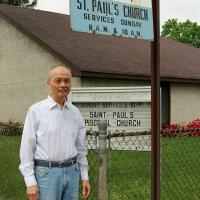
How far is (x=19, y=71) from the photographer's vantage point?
2059 centimetres

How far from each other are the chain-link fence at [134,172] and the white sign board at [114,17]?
1.63 meters

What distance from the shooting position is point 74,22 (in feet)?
11.6

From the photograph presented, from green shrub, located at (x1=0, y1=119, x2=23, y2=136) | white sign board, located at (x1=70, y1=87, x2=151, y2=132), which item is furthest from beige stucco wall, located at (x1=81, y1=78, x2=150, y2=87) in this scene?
white sign board, located at (x1=70, y1=87, x2=151, y2=132)

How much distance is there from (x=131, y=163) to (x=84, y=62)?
7.90m

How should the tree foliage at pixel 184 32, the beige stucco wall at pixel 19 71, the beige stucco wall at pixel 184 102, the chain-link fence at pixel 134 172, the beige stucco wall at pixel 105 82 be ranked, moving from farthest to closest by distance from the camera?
the tree foliage at pixel 184 32 → the beige stucco wall at pixel 184 102 → the beige stucco wall at pixel 19 71 → the beige stucco wall at pixel 105 82 → the chain-link fence at pixel 134 172

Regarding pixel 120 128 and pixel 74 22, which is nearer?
pixel 74 22

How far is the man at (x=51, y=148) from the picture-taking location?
391 cm

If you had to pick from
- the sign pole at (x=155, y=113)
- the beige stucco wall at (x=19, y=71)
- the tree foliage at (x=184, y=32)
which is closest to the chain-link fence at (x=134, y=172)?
the sign pole at (x=155, y=113)

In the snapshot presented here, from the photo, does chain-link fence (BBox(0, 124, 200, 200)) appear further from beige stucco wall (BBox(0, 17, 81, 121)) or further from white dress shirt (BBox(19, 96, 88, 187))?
beige stucco wall (BBox(0, 17, 81, 121))

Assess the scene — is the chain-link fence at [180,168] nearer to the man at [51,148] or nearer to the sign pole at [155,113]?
the sign pole at [155,113]

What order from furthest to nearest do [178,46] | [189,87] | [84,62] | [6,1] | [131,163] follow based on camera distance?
[6,1] → [178,46] → [189,87] → [84,62] → [131,163]

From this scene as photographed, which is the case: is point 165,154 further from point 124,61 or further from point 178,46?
point 178,46

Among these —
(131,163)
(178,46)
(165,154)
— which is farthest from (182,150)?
(178,46)

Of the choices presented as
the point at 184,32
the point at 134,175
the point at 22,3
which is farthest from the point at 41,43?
the point at 184,32
